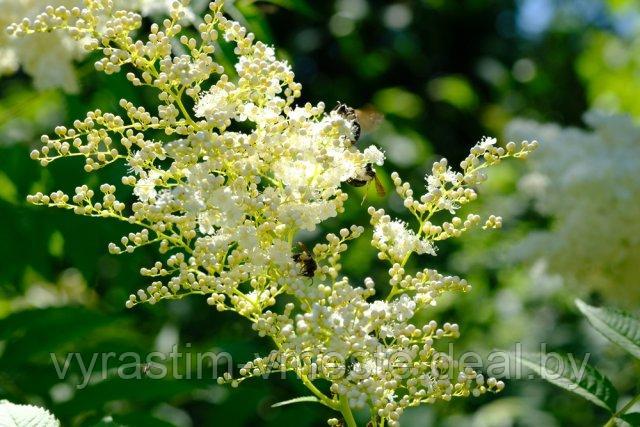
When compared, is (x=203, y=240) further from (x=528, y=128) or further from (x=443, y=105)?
(x=443, y=105)

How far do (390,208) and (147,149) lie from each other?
10.2 feet

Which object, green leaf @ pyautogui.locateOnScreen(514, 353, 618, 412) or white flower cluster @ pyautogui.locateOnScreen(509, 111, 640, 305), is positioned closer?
green leaf @ pyautogui.locateOnScreen(514, 353, 618, 412)

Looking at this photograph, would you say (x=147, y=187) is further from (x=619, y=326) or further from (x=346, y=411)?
(x=619, y=326)

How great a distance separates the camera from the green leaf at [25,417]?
→ 2016 millimetres

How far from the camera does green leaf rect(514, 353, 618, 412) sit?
8.04 ft

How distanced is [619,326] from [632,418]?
0.30 meters

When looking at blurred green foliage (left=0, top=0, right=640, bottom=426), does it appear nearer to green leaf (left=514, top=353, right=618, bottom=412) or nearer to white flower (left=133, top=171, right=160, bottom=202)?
green leaf (left=514, top=353, right=618, bottom=412)

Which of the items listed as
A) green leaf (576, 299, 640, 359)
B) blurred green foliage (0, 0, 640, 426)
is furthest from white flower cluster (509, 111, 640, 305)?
green leaf (576, 299, 640, 359)

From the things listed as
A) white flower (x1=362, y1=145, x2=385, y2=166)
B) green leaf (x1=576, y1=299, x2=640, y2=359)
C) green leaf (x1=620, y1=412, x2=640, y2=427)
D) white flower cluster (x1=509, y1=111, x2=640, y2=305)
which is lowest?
green leaf (x1=620, y1=412, x2=640, y2=427)

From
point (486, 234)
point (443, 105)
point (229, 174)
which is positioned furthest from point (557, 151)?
point (443, 105)

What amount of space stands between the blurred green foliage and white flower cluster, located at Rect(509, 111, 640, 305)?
0.86 metres

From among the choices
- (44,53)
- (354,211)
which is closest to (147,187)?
(44,53)

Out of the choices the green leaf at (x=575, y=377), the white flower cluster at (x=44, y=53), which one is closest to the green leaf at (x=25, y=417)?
the green leaf at (x=575, y=377)

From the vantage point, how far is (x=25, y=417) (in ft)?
6.68
